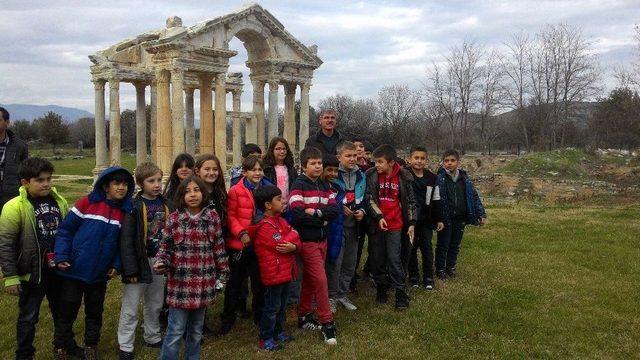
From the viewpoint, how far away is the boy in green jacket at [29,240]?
14.5 ft

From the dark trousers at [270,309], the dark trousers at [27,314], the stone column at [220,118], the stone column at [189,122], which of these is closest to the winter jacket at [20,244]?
the dark trousers at [27,314]

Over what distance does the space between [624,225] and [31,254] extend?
12442 millimetres

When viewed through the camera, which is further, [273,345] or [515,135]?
[515,135]

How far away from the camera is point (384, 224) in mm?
6082

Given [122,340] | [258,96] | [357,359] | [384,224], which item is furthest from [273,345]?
[258,96]

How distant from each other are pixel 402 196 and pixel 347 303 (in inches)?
62.0

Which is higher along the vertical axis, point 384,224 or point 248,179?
point 248,179

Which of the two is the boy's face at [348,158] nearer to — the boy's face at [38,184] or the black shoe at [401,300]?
the black shoe at [401,300]

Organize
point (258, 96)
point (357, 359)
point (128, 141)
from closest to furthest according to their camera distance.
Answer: point (357, 359), point (258, 96), point (128, 141)

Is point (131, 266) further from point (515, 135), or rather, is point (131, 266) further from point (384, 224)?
point (515, 135)

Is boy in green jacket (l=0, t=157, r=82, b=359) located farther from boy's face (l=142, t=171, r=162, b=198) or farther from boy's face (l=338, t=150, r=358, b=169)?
boy's face (l=338, t=150, r=358, b=169)

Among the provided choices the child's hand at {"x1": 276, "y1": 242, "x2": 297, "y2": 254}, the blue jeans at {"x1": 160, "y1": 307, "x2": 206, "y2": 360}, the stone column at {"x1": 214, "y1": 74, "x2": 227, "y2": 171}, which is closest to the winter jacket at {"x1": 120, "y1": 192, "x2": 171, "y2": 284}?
the blue jeans at {"x1": 160, "y1": 307, "x2": 206, "y2": 360}

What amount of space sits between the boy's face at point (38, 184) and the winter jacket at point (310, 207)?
239cm

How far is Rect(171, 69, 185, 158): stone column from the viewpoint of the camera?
56.2ft
